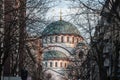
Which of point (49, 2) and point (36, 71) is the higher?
point (49, 2)

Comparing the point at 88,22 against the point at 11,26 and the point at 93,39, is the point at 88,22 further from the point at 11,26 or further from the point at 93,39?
the point at 11,26

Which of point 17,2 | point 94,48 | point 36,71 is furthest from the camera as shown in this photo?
point 36,71

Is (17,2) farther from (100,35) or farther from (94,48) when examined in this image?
(94,48)

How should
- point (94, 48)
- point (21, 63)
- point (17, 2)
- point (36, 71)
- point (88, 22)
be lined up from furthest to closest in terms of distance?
point (36, 71)
point (94, 48)
point (21, 63)
point (88, 22)
point (17, 2)

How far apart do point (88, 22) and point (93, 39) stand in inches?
224

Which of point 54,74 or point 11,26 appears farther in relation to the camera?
point 54,74

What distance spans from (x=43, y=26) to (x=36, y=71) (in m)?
37.8

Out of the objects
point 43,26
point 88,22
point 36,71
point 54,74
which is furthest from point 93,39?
point 54,74

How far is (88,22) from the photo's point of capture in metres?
45.0

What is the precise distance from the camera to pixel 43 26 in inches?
1425

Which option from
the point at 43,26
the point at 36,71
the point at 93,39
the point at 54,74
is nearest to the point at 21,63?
the point at 93,39

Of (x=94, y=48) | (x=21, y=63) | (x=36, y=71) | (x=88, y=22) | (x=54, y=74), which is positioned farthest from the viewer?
(x=54, y=74)

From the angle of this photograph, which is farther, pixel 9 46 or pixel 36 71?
A: pixel 36 71

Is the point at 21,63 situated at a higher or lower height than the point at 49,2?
lower
